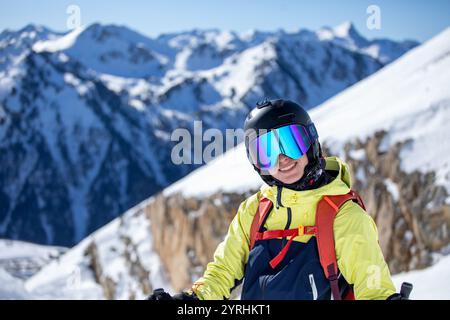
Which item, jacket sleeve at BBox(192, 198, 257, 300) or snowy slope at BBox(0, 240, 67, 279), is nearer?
jacket sleeve at BBox(192, 198, 257, 300)

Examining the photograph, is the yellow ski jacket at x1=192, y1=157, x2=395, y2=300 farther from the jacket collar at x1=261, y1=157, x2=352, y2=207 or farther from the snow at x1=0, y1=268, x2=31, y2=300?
the snow at x1=0, y1=268, x2=31, y2=300

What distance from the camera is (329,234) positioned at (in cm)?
325

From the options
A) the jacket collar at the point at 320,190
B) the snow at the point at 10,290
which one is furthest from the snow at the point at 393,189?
the jacket collar at the point at 320,190

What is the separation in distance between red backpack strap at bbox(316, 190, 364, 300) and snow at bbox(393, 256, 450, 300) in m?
5.44

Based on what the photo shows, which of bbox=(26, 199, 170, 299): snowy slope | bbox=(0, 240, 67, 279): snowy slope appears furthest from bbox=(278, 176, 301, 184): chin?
bbox=(0, 240, 67, 279): snowy slope

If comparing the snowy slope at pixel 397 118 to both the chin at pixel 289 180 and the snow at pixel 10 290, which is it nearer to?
the snow at pixel 10 290

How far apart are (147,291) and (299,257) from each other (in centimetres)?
2508

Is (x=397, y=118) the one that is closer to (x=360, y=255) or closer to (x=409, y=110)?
(x=409, y=110)

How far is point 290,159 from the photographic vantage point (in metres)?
3.56

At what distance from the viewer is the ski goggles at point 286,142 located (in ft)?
11.7

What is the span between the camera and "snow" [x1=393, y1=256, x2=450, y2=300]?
8.39 metres

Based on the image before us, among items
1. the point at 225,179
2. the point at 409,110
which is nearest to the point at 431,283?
the point at 409,110

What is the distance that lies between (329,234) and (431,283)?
7528 mm
